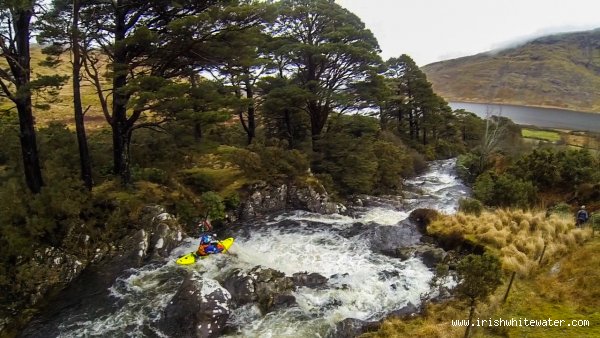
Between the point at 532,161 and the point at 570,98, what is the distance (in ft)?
575

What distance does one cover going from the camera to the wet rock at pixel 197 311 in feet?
30.6

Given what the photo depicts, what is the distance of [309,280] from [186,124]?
8139 millimetres

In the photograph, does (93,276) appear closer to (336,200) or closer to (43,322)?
(43,322)

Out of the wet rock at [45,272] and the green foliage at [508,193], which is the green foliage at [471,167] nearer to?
the green foliage at [508,193]

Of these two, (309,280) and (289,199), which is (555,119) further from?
(309,280)

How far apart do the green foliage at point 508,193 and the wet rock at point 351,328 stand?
13667 millimetres

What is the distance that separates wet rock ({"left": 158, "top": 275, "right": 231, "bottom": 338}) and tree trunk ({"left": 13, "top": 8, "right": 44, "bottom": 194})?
25.3 feet

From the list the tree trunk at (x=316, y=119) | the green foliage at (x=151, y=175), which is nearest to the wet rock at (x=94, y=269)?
the green foliage at (x=151, y=175)

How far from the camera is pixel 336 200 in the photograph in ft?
69.8

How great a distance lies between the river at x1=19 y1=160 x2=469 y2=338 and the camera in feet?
32.1

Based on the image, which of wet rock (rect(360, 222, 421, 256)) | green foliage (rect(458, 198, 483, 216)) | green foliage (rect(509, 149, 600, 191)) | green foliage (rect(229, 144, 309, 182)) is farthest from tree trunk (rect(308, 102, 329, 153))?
green foliage (rect(509, 149, 600, 191))

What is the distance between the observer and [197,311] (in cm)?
956

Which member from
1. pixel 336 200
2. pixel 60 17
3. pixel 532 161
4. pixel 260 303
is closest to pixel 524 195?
pixel 532 161

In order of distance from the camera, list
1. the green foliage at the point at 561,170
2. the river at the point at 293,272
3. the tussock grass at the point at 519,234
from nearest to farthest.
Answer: the river at the point at 293,272 → the tussock grass at the point at 519,234 → the green foliage at the point at 561,170
